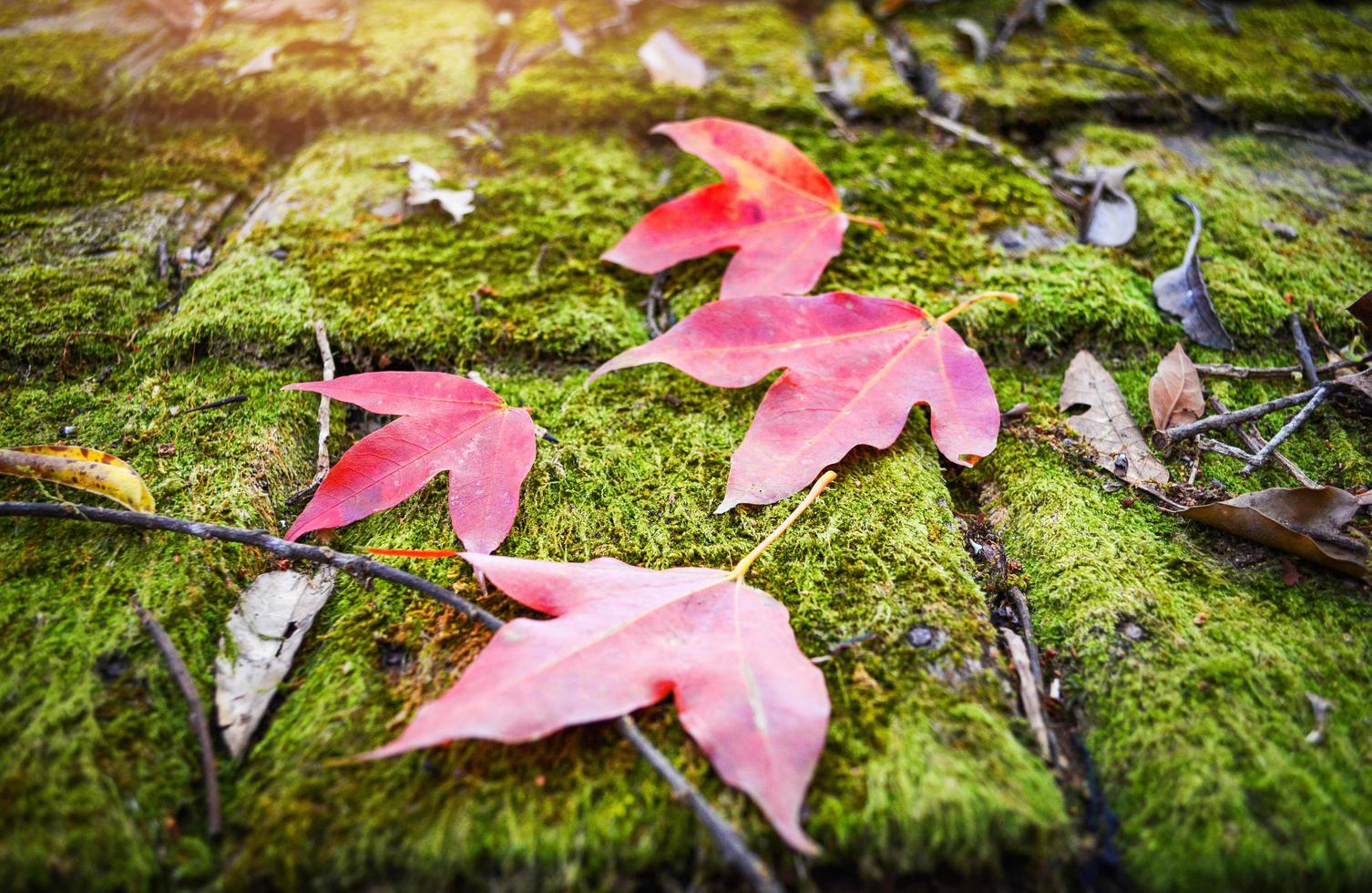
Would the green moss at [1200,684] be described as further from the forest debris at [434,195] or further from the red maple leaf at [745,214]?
the forest debris at [434,195]

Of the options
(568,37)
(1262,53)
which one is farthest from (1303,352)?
(568,37)

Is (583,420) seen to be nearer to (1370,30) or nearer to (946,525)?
(946,525)

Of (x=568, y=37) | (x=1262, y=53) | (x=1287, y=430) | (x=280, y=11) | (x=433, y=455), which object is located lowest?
(x=1287, y=430)

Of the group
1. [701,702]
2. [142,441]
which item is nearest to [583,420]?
[701,702]

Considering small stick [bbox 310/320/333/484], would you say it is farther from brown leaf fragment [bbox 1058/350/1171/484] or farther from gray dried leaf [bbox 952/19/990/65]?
gray dried leaf [bbox 952/19/990/65]

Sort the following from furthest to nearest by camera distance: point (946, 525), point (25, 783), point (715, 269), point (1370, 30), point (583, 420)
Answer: point (1370, 30), point (715, 269), point (583, 420), point (946, 525), point (25, 783)

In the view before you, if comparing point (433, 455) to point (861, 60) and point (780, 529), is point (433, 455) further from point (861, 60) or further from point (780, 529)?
point (861, 60)
